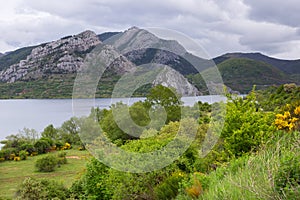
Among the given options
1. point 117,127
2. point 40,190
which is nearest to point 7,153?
point 117,127

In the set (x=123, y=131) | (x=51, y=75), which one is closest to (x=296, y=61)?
(x=51, y=75)

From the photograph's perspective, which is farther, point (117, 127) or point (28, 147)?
point (28, 147)

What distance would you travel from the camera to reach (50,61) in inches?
5969

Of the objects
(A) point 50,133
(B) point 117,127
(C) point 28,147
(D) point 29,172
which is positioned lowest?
(D) point 29,172

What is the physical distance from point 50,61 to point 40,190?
142m

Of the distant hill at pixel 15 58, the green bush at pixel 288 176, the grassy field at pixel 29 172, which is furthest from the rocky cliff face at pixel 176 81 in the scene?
the distant hill at pixel 15 58

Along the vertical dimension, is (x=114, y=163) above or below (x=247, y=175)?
below

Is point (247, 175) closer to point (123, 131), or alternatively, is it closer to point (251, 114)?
point (251, 114)

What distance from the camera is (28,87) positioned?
437 ft

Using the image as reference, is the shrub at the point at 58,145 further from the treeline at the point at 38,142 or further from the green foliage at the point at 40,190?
the green foliage at the point at 40,190

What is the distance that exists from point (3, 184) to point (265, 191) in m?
29.4

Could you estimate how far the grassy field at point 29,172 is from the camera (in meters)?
28.7

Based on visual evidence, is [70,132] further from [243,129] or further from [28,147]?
[243,129]

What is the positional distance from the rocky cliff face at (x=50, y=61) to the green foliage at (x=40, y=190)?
10994 centimetres
